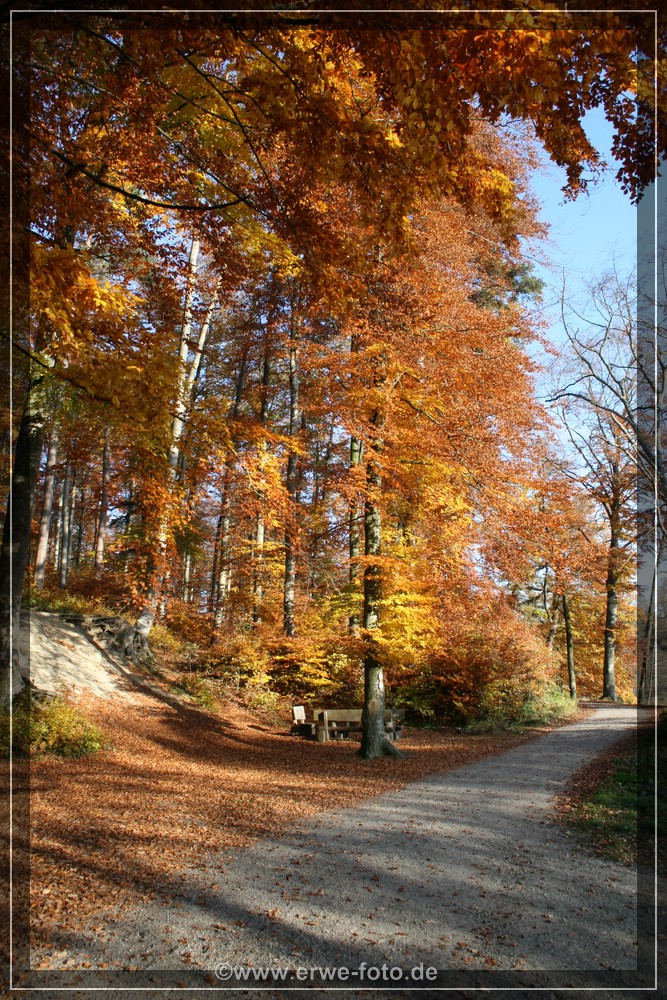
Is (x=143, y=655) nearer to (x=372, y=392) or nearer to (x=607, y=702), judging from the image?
(x=372, y=392)

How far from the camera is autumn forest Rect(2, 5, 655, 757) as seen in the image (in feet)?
13.5

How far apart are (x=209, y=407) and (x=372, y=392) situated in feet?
13.2

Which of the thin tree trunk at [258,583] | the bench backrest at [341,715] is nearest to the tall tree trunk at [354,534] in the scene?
the bench backrest at [341,715]

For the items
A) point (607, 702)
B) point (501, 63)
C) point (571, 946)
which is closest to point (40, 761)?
point (571, 946)

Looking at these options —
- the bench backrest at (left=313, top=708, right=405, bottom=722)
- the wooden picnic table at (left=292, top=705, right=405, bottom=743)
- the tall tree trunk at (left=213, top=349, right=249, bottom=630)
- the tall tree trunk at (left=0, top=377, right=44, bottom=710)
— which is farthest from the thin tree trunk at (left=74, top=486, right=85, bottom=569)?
the tall tree trunk at (left=0, top=377, right=44, bottom=710)

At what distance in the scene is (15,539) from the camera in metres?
8.52

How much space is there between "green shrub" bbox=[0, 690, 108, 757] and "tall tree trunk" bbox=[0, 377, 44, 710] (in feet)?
1.04

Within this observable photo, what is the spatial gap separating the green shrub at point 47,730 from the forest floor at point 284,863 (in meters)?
0.29

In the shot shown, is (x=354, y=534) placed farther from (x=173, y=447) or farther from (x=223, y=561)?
(x=223, y=561)

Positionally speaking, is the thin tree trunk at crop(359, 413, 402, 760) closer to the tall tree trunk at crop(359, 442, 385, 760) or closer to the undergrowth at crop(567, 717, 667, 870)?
the tall tree trunk at crop(359, 442, 385, 760)

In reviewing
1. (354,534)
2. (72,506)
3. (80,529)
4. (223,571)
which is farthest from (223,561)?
(80,529)

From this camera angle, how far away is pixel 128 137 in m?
6.59

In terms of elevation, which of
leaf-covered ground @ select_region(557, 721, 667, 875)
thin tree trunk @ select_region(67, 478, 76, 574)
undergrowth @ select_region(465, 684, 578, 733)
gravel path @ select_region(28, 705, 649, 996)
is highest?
thin tree trunk @ select_region(67, 478, 76, 574)

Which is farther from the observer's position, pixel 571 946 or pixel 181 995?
pixel 571 946
